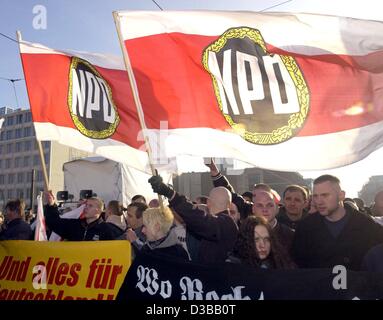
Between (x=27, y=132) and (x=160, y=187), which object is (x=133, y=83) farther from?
(x=27, y=132)

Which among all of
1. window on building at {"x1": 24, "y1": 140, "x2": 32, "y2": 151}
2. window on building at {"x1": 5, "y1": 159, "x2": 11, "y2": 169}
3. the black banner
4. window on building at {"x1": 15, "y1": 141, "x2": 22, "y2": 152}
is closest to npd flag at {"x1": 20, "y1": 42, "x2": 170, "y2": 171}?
the black banner

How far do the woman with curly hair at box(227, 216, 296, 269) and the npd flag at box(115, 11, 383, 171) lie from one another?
632 mm

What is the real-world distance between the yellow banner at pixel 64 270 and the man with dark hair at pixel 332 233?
163cm

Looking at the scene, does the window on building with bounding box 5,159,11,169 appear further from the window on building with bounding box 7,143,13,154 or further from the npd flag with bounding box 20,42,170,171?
the npd flag with bounding box 20,42,170,171

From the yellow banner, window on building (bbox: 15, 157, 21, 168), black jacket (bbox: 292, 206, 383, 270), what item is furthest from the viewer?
window on building (bbox: 15, 157, 21, 168)

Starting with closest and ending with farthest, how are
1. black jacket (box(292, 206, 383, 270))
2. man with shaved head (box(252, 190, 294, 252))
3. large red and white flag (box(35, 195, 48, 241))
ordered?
black jacket (box(292, 206, 383, 270))
man with shaved head (box(252, 190, 294, 252))
large red and white flag (box(35, 195, 48, 241))

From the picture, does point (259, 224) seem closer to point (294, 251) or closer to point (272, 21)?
point (294, 251)

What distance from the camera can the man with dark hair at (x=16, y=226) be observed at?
5.96 meters

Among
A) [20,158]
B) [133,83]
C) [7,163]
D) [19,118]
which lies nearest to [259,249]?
[133,83]

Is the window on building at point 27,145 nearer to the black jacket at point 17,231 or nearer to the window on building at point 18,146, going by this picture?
the window on building at point 18,146

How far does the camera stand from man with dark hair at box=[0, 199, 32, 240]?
596cm

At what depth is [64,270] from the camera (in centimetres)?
423
